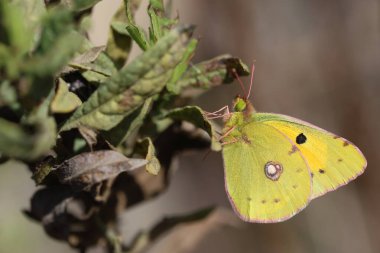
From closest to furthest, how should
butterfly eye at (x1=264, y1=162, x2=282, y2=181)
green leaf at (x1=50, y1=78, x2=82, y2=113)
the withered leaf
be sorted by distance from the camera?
green leaf at (x1=50, y1=78, x2=82, y2=113) → the withered leaf → butterfly eye at (x1=264, y1=162, x2=282, y2=181)

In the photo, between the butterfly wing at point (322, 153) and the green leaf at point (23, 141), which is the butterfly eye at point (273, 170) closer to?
the butterfly wing at point (322, 153)

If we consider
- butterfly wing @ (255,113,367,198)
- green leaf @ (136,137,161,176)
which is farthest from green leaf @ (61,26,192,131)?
butterfly wing @ (255,113,367,198)

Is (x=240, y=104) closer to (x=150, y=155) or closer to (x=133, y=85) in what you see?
(x=150, y=155)

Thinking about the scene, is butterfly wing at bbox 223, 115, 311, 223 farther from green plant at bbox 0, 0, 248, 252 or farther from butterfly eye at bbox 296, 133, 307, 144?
green plant at bbox 0, 0, 248, 252

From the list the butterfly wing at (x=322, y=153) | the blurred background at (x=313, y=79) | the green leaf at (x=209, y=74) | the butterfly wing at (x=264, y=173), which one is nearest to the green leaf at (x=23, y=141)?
the green leaf at (x=209, y=74)

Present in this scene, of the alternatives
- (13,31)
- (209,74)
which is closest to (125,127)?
(209,74)

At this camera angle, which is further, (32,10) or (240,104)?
(240,104)
